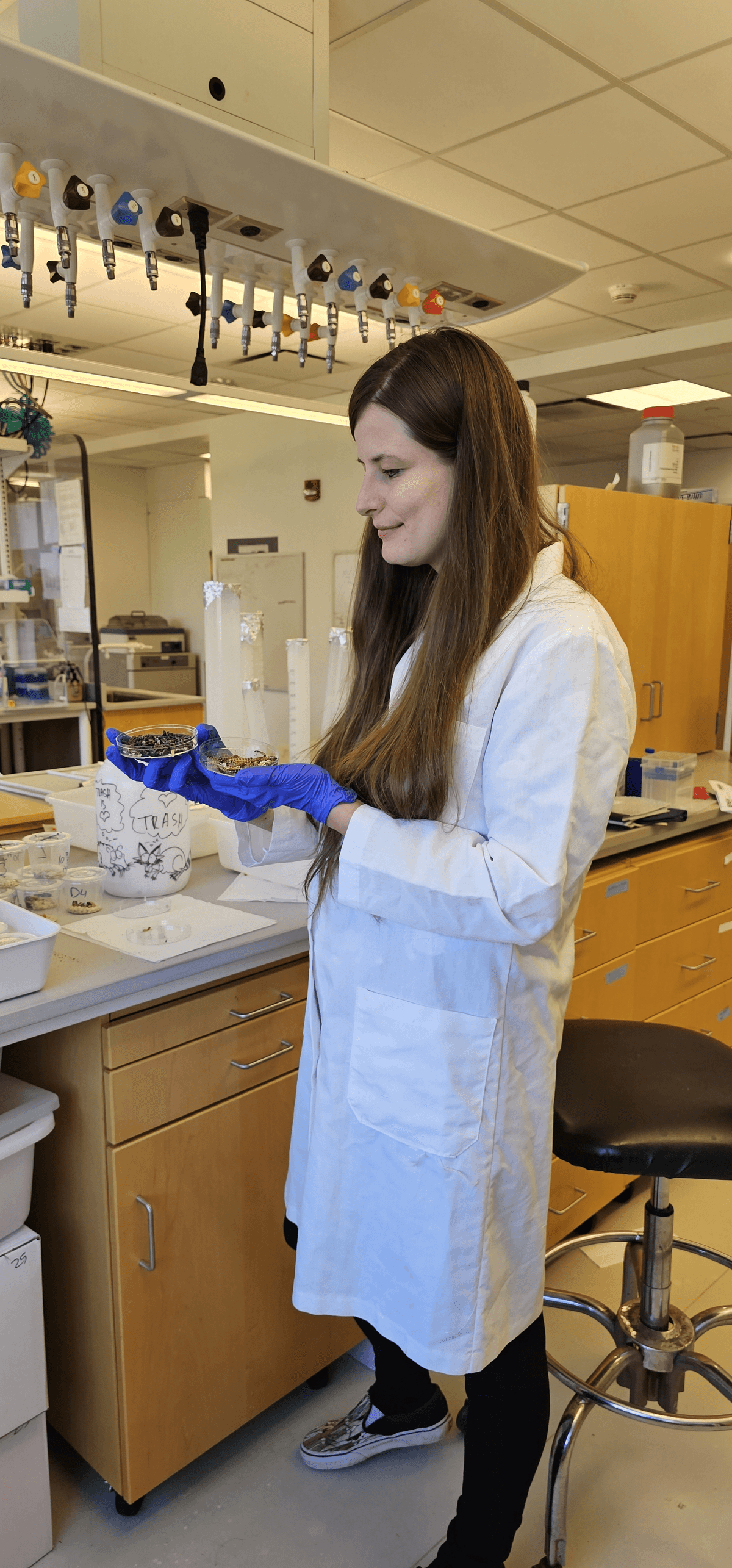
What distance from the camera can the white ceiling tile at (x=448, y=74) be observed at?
2588mm

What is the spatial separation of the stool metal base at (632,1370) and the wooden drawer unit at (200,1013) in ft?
2.01

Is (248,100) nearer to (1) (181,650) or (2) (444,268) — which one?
(2) (444,268)

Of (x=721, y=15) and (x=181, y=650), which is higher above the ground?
(x=721, y=15)

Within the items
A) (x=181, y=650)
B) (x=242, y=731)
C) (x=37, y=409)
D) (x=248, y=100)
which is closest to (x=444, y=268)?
(x=248, y=100)

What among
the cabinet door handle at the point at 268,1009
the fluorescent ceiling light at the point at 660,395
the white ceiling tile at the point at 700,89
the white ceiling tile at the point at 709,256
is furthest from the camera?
the fluorescent ceiling light at the point at 660,395

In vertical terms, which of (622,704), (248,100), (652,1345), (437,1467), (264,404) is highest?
(248,100)

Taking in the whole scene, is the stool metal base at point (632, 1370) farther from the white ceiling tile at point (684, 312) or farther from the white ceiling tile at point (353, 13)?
the white ceiling tile at point (684, 312)

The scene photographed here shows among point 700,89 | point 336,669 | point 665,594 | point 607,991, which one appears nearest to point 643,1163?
point 607,991

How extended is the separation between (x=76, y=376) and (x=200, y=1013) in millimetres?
1747

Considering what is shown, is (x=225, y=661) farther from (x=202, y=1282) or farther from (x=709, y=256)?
(x=709, y=256)

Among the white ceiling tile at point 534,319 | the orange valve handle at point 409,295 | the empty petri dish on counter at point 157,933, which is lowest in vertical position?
the empty petri dish on counter at point 157,933

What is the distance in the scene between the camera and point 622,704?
108 centimetres

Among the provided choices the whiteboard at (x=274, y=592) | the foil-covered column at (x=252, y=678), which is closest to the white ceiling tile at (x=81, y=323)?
the whiteboard at (x=274, y=592)

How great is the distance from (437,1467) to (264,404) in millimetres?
2720
